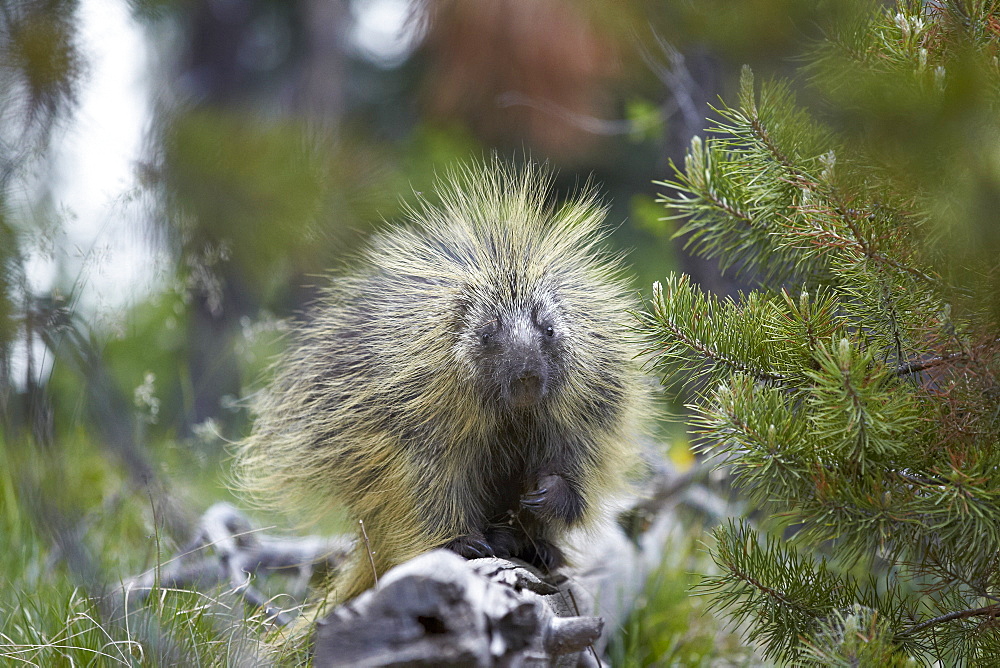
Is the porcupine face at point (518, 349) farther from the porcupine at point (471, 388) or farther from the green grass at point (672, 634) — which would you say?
the green grass at point (672, 634)

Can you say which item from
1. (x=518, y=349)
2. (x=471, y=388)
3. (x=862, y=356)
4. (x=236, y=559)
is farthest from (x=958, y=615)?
(x=236, y=559)

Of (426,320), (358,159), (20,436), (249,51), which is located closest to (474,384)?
(426,320)

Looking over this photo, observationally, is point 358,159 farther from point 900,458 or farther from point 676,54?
point 676,54

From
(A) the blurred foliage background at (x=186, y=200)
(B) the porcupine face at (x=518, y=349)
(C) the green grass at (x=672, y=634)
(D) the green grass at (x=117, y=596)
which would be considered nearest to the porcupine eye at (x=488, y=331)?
(B) the porcupine face at (x=518, y=349)

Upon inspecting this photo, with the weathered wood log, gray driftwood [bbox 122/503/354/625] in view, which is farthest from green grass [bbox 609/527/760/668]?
the weathered wood log

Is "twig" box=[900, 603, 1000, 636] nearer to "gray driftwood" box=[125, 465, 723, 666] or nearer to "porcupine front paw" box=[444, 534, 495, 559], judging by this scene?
"gray driftwood" box=[125, 465, 723, 666]

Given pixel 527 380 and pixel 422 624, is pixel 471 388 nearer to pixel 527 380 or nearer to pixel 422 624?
pixel 527 380
